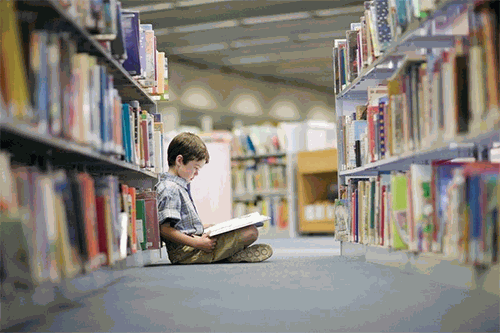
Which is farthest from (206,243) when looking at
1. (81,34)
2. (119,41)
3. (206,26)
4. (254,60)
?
(254,60)

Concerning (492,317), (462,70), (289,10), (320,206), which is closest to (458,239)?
(492,317)

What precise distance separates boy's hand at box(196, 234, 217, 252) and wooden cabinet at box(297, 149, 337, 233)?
14.2 feet

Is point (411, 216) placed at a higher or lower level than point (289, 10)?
lower

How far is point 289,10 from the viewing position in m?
8.35

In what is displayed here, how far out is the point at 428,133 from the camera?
7.64 ft

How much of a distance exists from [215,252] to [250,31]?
5.82 metres

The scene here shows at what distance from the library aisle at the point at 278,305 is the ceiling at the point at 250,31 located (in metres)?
5.70

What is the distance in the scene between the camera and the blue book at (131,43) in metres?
3.03

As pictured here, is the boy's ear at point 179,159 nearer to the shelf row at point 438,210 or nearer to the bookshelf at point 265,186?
the shelf row at point 438,210

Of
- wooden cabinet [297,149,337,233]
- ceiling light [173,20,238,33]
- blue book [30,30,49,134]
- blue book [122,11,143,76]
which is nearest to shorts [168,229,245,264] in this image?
blue book [122,11,143,76]

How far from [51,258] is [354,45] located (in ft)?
8.84

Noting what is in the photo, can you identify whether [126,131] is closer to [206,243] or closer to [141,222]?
[141,222]

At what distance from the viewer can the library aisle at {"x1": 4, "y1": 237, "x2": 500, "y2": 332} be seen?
169 centimetres

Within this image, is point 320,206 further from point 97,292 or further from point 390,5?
point 97,292
